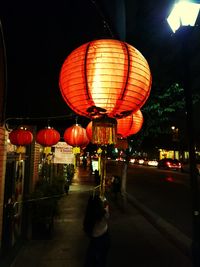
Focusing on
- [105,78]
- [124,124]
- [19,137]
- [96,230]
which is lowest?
[96,230]

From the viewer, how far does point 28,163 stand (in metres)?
8.81

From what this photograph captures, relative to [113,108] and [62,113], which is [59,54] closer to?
[62,113]

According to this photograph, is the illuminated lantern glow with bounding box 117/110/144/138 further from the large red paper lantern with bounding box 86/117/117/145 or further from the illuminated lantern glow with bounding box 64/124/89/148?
the illuminated lantern glow with bounding box 64/124/89/148

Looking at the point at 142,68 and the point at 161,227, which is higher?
the point at 142,68

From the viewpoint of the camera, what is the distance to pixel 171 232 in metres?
8.80

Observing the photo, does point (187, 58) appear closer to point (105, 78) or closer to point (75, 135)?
point (105, 78)

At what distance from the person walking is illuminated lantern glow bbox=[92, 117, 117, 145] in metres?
1.60

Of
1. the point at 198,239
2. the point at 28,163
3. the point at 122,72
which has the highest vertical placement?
the point at 122,72

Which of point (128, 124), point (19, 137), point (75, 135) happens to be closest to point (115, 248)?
point (75, 135)

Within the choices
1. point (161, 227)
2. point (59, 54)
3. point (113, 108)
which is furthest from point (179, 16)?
point (161, 227)

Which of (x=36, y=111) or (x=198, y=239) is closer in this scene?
(x=198, y=239)

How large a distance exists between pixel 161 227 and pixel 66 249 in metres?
3.63

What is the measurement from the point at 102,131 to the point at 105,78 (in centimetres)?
81

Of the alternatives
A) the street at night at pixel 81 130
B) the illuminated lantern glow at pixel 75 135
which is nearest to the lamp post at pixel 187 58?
the street at night at pixel 81 130
